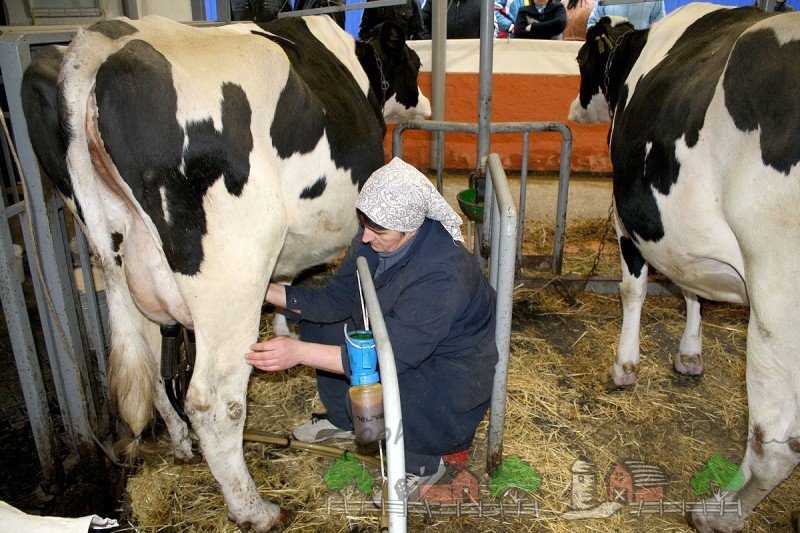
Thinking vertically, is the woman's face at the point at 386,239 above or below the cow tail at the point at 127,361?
above

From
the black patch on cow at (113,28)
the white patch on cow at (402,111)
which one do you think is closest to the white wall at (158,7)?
the white patch on cow at (402,111)

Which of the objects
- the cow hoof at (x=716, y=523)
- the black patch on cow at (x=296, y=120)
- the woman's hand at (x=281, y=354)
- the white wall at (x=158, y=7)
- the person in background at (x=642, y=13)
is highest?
the white wall at (x=158, y=7)

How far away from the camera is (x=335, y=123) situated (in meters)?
3.06

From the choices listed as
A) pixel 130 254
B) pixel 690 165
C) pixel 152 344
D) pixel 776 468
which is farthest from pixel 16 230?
pixel 776 468

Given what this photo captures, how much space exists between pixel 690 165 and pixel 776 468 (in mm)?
1238

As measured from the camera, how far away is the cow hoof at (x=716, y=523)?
8.96ft

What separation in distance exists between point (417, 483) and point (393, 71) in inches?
121

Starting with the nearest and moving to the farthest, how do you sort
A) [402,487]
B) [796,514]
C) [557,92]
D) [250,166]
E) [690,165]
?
[402,487] → [250,166] → [690,165] → [796,514] → [557,92]

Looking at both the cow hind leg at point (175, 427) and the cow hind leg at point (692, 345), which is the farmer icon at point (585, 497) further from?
the cow hind leg at point (175, 427)

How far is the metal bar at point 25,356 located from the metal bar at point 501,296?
80.4 inches

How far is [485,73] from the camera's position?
3.81 m

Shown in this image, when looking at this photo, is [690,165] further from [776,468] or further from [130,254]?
[130,254]

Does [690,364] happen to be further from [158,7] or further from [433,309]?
[158,7]

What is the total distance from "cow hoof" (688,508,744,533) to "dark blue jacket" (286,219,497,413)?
1101 mm
